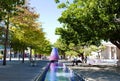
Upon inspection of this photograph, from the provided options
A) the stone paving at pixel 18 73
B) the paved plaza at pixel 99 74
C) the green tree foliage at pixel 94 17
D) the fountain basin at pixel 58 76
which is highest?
the green tree foliage at pixel 94 17

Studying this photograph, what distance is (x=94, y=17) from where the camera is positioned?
98.4 ft

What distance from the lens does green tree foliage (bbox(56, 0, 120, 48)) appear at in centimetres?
2881

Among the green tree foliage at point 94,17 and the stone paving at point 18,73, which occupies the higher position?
the green tree foliage at point 94,17

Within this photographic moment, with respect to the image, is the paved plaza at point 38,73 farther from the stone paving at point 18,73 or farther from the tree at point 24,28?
the tree at point 24,28

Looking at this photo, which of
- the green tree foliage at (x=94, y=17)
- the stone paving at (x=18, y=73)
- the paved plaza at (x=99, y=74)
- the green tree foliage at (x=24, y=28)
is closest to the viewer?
the stone paving at (x=18, y=73)

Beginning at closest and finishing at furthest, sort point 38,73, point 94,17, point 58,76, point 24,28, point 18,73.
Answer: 1. point 58,76
2. point 18,73
3. point 38,73
4. point 94,17
5. point 24,28

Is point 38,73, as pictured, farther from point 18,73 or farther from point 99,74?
point 99,74

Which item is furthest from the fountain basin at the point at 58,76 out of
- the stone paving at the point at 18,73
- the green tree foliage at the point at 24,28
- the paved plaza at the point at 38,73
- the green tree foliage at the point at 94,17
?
the green tree foliage at the point at 24,28

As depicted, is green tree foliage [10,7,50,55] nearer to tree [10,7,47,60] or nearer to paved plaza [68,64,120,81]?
tree [10,7,47,60]

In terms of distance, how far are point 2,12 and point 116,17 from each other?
498 inches

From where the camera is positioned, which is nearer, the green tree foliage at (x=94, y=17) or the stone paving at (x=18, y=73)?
the stone paving at (x=18, y=73)

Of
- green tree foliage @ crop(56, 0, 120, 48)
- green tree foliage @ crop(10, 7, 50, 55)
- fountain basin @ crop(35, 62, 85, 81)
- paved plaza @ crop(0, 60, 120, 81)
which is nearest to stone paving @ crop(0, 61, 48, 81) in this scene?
paved plaza @ crop(0, 60, 120, 81)

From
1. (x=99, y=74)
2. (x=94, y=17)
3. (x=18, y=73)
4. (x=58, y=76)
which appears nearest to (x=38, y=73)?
(x=18, y=73)

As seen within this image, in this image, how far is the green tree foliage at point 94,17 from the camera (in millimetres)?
28812
